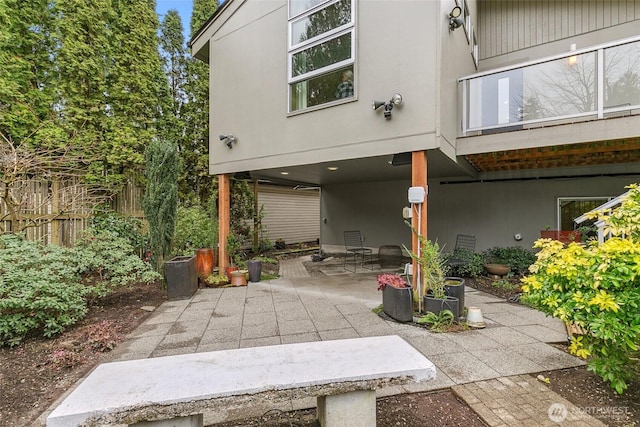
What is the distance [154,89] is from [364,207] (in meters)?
7.47

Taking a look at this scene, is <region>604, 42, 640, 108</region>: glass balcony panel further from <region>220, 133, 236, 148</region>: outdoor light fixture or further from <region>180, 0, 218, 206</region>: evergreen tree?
<region>180, 0, 218, 206</region>: evergreen tree

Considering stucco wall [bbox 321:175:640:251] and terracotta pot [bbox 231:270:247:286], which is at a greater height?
stucco wall [bbox 321:175:640:251]

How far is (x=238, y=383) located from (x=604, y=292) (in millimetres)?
2759

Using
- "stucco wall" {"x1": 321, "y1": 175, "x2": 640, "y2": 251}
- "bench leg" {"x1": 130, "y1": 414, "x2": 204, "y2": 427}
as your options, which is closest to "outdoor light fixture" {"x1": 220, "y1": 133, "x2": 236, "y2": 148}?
"stucco wall" {"x1": 321, "y1": 175, "x2": 640, "y2": 251}

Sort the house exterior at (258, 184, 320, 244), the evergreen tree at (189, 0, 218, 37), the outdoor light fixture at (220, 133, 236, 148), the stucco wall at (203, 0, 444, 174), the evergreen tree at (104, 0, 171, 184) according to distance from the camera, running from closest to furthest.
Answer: the stucco wall at (203, 0, 444, 174) < the outdoor light fixture at (220, 133, 236, 148) < the evergreen tree at (104, 0, 171, 184) < the evergreen tree at (189, 0, 218, 37) < the house exterior at (258, 184, 320, 244)

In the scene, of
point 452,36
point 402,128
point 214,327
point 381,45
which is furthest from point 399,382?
point 452,36

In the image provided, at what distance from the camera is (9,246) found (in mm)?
4305

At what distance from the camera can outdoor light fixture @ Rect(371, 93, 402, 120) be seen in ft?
15.3

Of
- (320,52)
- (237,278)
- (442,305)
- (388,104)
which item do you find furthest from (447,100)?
(237,278)

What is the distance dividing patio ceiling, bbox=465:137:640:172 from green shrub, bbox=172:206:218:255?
20.5 ft

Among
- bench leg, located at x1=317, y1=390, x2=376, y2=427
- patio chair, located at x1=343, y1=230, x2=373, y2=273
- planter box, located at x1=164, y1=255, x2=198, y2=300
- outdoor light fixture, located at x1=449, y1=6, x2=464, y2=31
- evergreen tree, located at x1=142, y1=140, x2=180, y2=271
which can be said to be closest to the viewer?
bench leg, located at x1=317, y1=390, x2=376, y2=427

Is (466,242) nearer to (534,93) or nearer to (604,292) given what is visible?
(534,93)

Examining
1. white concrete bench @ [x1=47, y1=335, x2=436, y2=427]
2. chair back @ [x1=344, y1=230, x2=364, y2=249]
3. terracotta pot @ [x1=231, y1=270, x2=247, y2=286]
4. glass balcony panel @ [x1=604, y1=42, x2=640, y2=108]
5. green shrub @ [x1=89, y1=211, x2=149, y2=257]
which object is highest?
glass balcony panel @ [x1=604, y1=42, x2=640, y2=108]

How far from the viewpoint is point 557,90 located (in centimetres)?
487
